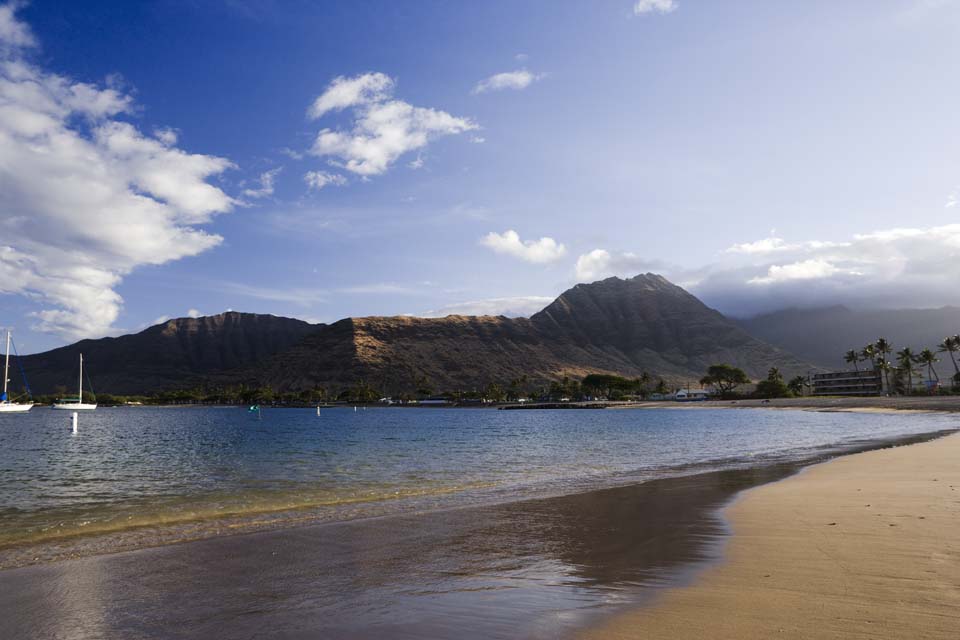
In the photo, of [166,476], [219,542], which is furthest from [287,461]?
[219,542]

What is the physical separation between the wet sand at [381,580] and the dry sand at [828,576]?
575 mm

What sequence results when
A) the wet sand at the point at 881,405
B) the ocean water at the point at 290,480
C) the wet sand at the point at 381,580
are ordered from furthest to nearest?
the wet sand at the point at 881,405 → the ocean water at the point at 290,480 → the wet sand at the point at 381,580

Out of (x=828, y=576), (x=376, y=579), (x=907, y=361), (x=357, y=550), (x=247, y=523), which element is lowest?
(x=247, y=523)

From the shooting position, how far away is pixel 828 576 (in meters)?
7.92

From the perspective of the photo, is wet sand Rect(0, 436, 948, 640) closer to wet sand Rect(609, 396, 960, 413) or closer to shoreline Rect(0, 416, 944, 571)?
shoreline Rect(0, 416, 944, 571)

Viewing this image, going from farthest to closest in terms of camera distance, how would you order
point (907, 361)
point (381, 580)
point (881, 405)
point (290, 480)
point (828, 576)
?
point (907, 361) → point (881, 405) → point (290, 480) → point (381, 580) → point (828, 576)

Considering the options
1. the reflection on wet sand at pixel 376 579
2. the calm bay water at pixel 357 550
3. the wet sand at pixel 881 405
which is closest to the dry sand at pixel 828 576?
the calm bay water at pixel 357 550

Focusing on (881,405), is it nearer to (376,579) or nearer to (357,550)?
(357,550)

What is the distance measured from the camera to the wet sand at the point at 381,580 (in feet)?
22.7

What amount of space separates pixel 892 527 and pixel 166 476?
28.6m

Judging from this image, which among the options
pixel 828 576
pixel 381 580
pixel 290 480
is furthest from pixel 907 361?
pixel 381 580

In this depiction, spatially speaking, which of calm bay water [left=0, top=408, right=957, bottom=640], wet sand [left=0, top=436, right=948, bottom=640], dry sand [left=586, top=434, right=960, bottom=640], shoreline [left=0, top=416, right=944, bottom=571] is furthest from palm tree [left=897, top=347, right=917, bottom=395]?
wet sand [left=0, top=436, right=948, bottom=640]

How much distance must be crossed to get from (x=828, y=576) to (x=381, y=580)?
21.6 ft

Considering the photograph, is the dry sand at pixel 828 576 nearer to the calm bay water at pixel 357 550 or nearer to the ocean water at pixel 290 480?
the calm bay water at pixel 357 550
